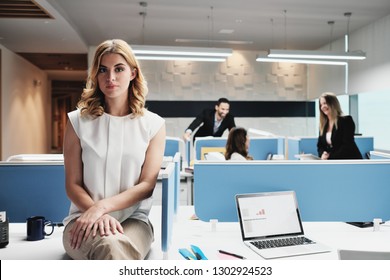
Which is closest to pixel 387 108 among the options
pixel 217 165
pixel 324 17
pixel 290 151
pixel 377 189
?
pixel 324 17

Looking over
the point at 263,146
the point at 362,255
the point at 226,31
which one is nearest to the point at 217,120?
the point at 263,146

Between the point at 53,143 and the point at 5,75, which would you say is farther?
the point at 53,143

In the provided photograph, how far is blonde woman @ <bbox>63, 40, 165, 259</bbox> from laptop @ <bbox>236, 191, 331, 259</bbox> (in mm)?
374

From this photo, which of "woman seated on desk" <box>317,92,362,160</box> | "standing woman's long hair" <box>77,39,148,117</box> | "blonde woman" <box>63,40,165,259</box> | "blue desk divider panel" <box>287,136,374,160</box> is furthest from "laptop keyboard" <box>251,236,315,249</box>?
"blue desk divider panel" <box>287,136,374,160</box>

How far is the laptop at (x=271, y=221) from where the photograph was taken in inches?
58.6

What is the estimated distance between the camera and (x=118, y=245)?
3.80ft

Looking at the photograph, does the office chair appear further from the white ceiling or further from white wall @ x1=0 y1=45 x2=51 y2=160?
white wall @ x1=0 y1=45 x2=51 y2=160

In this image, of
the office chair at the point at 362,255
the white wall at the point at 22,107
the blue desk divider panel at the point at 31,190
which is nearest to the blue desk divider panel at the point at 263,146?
the blue desk divider panel at the point at 31,190

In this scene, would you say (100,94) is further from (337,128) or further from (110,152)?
(337,128)

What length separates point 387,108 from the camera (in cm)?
570

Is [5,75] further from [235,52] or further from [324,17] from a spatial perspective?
[324,17]

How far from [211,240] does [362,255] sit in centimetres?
67

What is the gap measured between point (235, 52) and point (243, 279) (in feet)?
22.7

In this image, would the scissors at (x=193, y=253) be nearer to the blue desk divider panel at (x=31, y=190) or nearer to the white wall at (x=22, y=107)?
the blue desk divider panel at (x=31, y=190)
